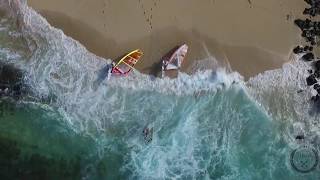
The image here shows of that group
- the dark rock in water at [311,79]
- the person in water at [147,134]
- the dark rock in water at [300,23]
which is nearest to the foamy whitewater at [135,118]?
the person in water at [147,134]

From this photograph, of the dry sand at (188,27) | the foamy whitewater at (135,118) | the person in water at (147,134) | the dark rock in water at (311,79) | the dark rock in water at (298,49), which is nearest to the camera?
the dry sand at (188,27)

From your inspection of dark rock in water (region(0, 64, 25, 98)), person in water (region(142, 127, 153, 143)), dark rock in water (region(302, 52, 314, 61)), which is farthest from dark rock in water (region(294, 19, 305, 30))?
dark rock in water (region(0, 64, 25, 98))

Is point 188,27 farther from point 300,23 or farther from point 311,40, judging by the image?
point 311,40

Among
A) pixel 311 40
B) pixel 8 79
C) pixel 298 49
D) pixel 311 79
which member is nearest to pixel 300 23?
pixel 311 40

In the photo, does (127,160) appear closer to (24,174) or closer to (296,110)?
(24,174)

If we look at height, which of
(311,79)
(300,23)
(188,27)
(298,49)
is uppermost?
(300,23)

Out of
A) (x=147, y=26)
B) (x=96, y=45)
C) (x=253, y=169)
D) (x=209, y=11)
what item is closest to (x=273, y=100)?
(x=253, y=169)

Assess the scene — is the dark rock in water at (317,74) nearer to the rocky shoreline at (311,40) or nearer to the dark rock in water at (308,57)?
the rocky shoreline at (311,40)
